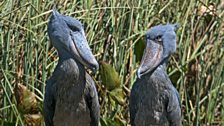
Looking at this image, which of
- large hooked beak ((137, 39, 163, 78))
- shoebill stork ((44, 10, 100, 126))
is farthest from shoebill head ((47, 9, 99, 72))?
large hooked beak ((137, 39, 163, 78))

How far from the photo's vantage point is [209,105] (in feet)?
16.2

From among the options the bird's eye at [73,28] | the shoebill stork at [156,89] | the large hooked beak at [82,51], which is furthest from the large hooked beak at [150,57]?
the bird's eye at [73,28]

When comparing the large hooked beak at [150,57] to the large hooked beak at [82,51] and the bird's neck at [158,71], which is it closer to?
the bird's neck at [158,71]

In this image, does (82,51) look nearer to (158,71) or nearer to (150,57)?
(150,57)

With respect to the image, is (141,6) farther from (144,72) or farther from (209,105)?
(144,72)

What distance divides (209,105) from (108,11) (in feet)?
2.87

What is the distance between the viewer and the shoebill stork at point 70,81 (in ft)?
11.8

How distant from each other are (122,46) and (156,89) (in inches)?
44.4

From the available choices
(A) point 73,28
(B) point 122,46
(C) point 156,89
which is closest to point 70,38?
(A) point 73,28

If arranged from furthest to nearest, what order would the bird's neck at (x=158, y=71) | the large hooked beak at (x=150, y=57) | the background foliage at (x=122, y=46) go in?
the background foliage at (x=122, y=46)
the bird's neck at (x=158, y=71)
the large hooked beak at (x=150, y=57)

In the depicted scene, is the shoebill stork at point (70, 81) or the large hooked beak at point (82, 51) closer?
the large hooked beak at point (82, 51)

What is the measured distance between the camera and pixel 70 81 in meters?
3.73

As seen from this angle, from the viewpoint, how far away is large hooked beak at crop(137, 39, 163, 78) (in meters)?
3.58

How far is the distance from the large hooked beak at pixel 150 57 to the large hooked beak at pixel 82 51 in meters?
0.22
